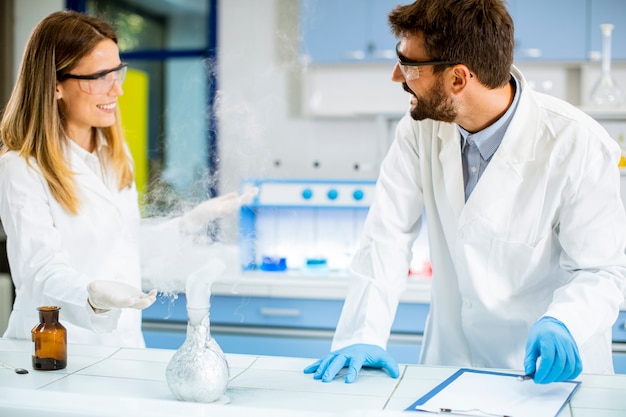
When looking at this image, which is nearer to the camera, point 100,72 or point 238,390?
point 238,390

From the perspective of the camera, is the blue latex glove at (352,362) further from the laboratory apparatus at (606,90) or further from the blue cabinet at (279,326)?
the laboratory apparatus at (606,90)

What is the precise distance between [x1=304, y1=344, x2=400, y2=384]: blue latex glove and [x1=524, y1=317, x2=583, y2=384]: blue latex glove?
0.30m

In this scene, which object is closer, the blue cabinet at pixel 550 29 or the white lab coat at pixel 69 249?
the white lab coat at pixel 69 249

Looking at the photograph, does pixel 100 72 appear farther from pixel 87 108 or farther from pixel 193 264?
pixel 193 264

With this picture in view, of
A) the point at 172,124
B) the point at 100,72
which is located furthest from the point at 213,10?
the point at 100,72

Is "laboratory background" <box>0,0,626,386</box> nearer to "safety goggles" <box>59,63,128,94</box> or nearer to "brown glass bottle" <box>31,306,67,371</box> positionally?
"safety goggles" <box>59,63,128,94</box>

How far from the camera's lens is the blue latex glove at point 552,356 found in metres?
1.49

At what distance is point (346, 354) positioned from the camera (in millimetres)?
1673

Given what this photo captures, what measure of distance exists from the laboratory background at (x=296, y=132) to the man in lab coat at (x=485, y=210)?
91 cm

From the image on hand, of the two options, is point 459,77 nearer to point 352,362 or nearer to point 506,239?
point 506,239

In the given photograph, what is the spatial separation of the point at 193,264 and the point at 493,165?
100 cm

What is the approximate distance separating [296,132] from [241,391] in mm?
2775

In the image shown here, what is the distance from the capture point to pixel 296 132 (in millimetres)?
4164

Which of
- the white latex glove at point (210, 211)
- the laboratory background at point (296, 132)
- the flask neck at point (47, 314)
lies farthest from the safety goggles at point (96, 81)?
the flask neck at point (47, 314)
